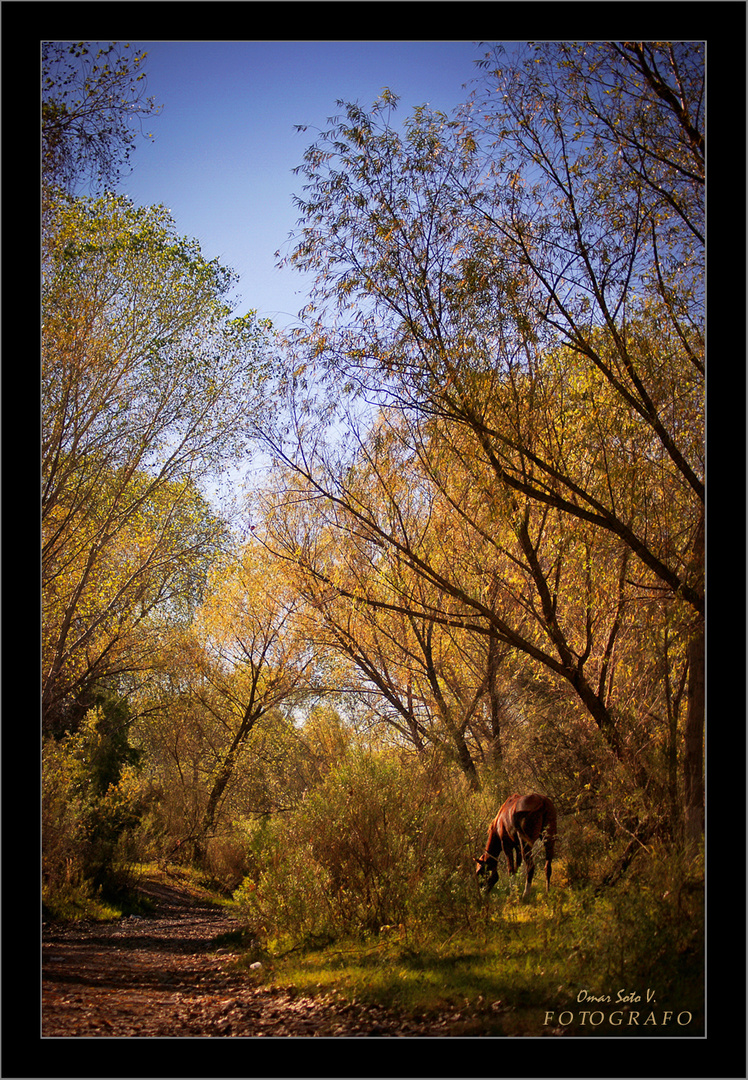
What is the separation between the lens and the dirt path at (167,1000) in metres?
4.18

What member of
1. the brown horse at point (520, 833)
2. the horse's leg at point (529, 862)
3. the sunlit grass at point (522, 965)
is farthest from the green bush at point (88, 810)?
the horse's leg at point (529, 862)

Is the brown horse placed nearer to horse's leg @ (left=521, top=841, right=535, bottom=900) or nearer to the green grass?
horse's leg @ (left=521, top=841, right=535, bottom=900)

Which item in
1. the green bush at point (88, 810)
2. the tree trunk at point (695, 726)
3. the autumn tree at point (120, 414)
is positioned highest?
the autumn tree at point (120, 414)

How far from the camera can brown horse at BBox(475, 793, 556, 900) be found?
20.9ft

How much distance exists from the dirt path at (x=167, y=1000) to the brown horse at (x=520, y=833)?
7.34ft

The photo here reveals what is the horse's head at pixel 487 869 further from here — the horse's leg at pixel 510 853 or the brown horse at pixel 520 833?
the horse's leg at pixel 510 853

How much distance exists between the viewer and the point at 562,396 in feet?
19.9

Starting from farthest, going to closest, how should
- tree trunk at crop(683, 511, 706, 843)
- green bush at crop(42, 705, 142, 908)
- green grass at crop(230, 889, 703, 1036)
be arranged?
green bush at crop(42, 705, 142, 908) < tree trunk at crop(683, 511, 706, 843) < green grass at crop(230, 889, 703, 1036)

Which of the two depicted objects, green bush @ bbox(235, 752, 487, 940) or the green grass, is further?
green bush @ bbox(235, 752, 487, 940)

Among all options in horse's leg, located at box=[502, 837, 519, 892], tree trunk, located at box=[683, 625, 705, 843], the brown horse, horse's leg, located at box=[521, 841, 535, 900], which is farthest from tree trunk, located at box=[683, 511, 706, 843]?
horse's leg, located at box=[502, 837, 519, 892]

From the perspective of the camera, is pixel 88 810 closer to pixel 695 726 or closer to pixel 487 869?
pixel 487 869

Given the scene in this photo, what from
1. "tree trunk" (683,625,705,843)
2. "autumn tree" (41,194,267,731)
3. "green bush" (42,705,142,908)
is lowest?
"green bush" (42,705,142,908)

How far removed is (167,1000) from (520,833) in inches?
130

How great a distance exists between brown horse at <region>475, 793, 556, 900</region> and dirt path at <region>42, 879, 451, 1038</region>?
88.1 inches
